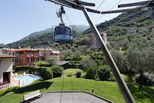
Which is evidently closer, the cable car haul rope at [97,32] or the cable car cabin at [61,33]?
the cable car haul rope at [97,32]

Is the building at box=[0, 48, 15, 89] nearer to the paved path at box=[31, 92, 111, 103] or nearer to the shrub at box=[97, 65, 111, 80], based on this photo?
the paved path at box=[31, 92, 111, 103]

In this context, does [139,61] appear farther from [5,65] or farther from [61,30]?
[5,65]

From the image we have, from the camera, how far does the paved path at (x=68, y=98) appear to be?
9.31 meters

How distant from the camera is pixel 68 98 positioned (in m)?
9.85

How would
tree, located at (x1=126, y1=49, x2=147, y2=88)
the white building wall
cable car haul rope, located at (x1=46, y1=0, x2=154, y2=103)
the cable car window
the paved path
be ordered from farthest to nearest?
the white building wall < tree, located at (x1=126, y1=49, x2=147, y2=88) < the paved path < the cable car window < cable car haul rope, located at (x1=46, y1=0, x2=154, y2=103)

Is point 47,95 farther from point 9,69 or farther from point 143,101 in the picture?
point 9,69

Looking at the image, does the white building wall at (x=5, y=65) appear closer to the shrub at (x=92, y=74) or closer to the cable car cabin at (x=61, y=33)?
the shrub at (x=92, y=74)

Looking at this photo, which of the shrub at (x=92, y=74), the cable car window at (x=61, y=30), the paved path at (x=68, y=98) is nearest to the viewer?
the cable car window at (x=61, y=30)

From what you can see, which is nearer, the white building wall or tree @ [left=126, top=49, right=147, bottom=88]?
tree @ [left=126, top=49, right=147, bottom=88]

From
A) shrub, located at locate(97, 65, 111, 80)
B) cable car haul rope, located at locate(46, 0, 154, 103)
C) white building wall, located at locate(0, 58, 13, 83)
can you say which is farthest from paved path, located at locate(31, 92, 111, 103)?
white building wall, located at locate(0, 58, 13, 83)

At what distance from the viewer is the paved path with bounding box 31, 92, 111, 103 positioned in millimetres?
9306

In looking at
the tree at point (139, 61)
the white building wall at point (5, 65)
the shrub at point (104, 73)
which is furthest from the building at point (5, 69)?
the tree at point (139, 61)

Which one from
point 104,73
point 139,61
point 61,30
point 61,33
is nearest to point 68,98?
point 61,33

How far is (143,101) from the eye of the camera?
9.36 meters
